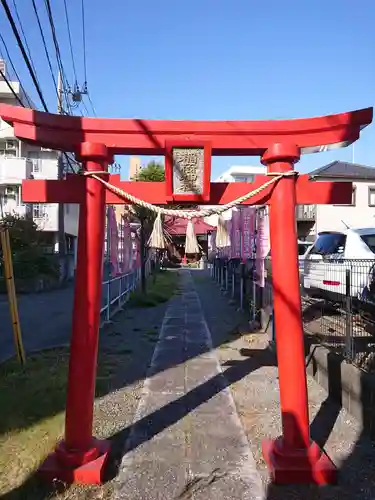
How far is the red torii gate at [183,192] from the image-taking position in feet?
12.5

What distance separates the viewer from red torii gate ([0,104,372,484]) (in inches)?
151

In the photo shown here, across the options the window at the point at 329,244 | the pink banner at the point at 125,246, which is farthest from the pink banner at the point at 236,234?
the pink banner at the point at 125,246

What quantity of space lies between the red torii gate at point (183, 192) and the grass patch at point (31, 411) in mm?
311

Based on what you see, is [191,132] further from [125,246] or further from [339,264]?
[125,246]

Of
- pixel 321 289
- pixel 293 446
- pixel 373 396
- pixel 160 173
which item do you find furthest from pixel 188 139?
pixel 160 173

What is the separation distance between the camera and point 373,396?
4449mm

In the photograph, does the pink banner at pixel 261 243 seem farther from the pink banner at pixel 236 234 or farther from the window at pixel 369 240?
the pink banner at pixel 236 234

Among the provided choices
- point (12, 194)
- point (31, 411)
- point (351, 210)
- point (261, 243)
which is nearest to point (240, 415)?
point (31, 411)

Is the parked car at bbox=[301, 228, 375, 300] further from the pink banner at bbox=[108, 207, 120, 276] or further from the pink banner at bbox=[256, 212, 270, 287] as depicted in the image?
the pink banner at bbox=[108, 207, 120, 276]

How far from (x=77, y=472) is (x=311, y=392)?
3.37 metres

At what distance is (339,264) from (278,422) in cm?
353

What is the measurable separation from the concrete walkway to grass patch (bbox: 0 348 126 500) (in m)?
0.72

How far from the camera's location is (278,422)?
489 cm

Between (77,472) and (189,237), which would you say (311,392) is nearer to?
(189,237)
